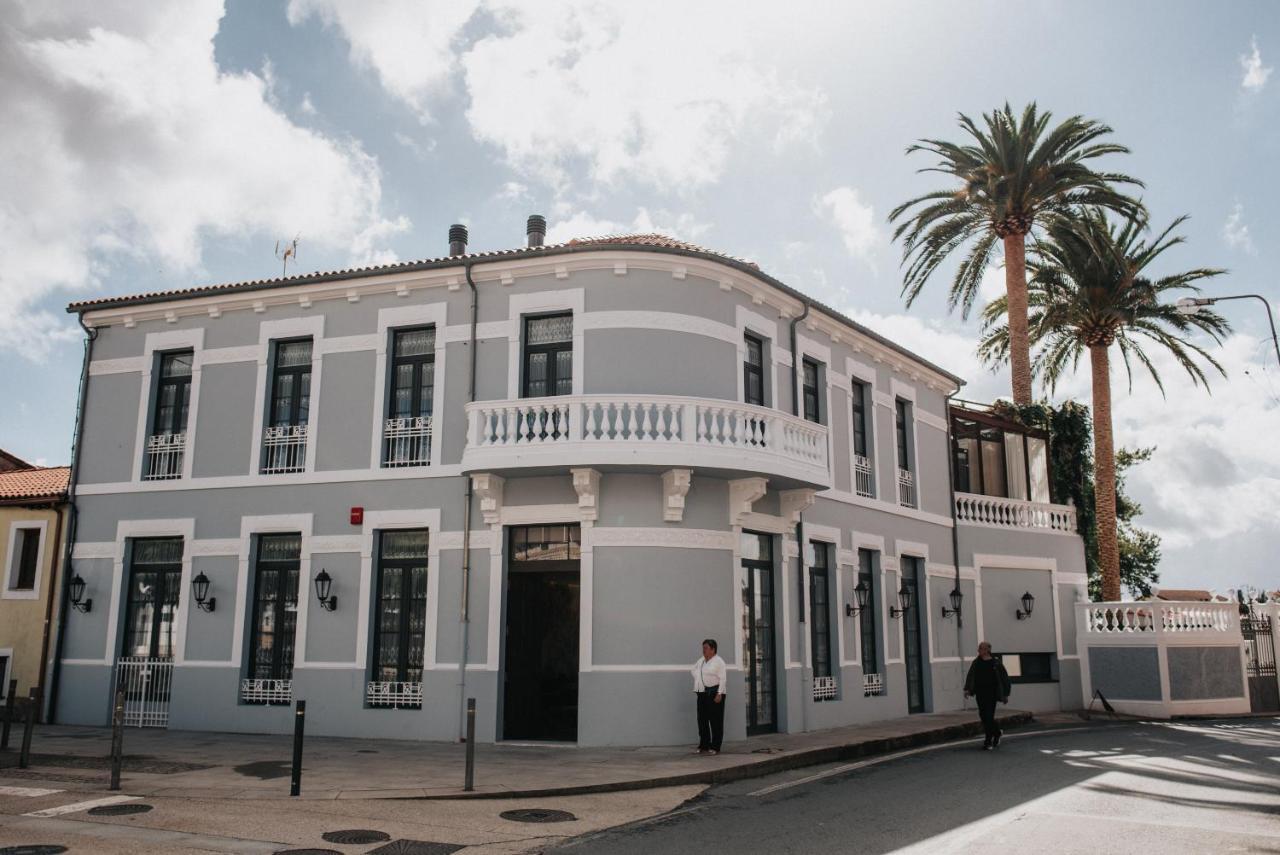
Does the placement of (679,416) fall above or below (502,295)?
below

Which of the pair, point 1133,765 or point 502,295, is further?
point 502,295

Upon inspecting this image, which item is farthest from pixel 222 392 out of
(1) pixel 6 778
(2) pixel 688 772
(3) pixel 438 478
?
(2) pixel 688 772

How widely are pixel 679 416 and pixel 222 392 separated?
8.86 meters

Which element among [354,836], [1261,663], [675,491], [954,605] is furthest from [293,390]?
[1261,663]

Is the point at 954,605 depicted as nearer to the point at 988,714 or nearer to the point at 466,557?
the point at 988,714

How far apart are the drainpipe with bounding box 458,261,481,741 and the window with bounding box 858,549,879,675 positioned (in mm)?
8272

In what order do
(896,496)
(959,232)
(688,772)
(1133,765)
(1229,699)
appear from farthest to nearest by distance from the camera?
1. (959,232)
2. (1229,699)
3. (896,496)
4. (1133,765)
5. (688,772)

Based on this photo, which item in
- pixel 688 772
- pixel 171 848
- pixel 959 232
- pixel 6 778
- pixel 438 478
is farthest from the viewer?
pixel 959 232

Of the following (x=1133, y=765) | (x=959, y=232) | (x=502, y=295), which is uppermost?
(x=959, y=232)

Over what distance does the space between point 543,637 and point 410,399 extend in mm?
4763

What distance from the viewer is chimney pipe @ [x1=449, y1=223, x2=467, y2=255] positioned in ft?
64.1

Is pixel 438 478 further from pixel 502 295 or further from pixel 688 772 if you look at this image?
pixel 688 772

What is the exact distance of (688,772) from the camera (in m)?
12.5

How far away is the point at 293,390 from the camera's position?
1831cm
